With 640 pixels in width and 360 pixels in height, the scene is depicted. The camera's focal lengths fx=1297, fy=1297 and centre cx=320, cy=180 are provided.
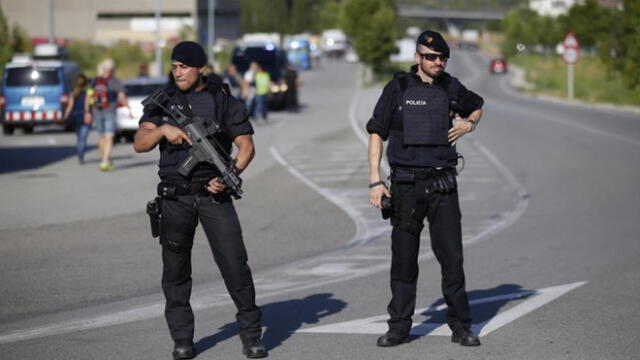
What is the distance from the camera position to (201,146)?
7.03 meters

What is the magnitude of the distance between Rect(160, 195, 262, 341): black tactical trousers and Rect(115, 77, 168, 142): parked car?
22.1m

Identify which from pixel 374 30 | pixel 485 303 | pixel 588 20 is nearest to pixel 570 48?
pixel 588 20

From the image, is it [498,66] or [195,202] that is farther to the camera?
[498,66]

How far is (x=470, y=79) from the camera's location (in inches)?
3401

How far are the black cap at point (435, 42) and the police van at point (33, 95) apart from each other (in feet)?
88.2

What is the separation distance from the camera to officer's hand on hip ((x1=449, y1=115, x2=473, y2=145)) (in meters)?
7.59

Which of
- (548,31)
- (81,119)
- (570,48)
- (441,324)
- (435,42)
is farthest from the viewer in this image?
(548,31)

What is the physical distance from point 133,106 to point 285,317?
22.0 meters

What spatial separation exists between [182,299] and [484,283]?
3685 mm

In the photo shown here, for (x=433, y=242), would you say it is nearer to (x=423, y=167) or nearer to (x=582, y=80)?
(x=423, y=167)

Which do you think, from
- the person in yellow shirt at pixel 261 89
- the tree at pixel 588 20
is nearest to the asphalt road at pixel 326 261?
the person in yellow shirt at pixel 261 89

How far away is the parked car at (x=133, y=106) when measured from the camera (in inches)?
1177

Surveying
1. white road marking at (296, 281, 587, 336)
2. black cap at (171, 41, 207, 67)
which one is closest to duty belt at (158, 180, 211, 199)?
black cap at (171, 41, 207, 67)

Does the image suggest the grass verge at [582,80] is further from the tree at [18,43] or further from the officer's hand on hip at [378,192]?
the tree at [18,43]
